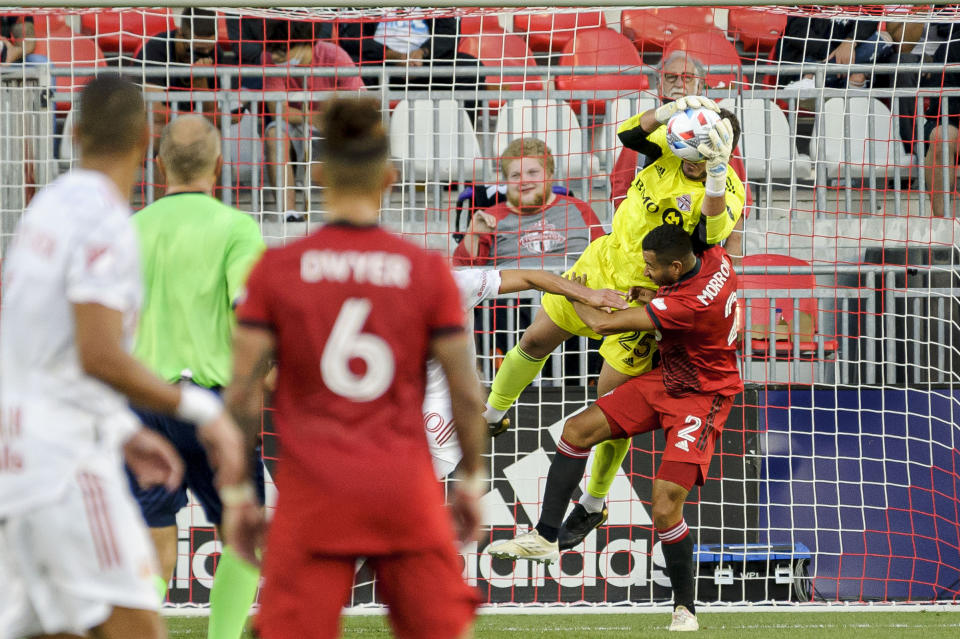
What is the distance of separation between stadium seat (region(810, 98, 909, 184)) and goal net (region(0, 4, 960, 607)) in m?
0.03

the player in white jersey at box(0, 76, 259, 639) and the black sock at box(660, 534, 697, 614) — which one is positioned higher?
the player in white jersey at box(0, 76, 259, 639)

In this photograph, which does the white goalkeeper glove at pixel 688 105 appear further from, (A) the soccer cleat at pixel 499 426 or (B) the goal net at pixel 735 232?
(A) the soccer cleat at pixel 499 426

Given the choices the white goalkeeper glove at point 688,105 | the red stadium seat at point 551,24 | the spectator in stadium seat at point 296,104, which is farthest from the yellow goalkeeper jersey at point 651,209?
the red stadium seat at point 551,24

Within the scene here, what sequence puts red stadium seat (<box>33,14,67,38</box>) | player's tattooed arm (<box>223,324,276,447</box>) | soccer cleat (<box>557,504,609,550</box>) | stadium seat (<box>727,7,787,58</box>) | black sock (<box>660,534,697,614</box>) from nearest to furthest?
1. player's tattooed arm (<box>223,324,276,447</box>)
2. black sock (<box>660,534,697,614</box>)
3. soccer cleat (<box>557,504,609,550</box>)
4. stadium seat (<box>727,7,787,58</box>)
5. red stadium seat (<box>33,14,67,38</box>)

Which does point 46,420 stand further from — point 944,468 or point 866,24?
point 866,24

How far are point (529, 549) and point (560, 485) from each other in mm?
392

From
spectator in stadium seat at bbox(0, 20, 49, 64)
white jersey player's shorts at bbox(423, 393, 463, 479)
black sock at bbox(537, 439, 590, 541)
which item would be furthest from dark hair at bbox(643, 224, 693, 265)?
spectator in stadium seat at bbox(0, 20, 49, 64)

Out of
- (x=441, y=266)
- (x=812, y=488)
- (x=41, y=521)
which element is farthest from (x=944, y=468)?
(x=41, y=521)

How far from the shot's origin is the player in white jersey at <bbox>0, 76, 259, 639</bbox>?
110 inches

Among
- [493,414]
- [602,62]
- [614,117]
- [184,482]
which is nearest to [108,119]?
[184,482]

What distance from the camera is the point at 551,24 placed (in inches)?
420

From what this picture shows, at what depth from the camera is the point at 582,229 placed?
8391 mm

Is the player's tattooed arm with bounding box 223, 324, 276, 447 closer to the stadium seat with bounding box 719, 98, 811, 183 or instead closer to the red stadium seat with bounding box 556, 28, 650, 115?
the red stadium seat with bounding box 556, 28, 650, 115

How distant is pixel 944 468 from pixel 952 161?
2.39 metres
